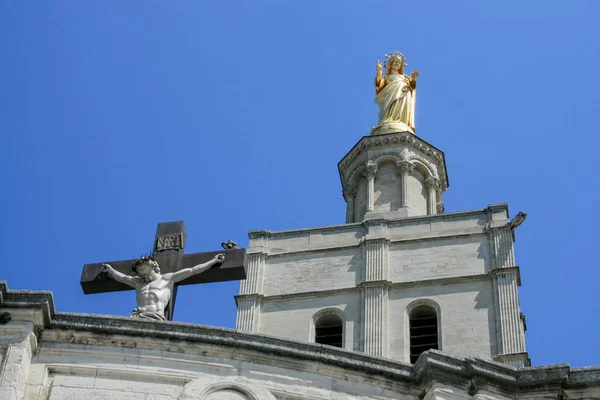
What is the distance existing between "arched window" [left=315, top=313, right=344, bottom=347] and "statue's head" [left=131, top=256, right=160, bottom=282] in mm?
25023

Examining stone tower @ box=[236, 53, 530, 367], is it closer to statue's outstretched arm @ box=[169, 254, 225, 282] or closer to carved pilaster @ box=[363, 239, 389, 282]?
carved pilaster @ box=[363, 239, 389, 282]

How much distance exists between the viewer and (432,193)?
5028 centimetres

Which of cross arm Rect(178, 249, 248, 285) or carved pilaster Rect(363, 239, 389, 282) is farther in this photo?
carved pilaster Rect(363, 239, 389, 282)

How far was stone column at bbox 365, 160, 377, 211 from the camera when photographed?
48906 mm

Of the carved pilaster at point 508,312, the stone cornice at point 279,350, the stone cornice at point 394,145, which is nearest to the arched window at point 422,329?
the carved pilaster at point 508,312

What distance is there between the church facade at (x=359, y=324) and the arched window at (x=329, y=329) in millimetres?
59

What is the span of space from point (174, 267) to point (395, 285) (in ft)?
85.7

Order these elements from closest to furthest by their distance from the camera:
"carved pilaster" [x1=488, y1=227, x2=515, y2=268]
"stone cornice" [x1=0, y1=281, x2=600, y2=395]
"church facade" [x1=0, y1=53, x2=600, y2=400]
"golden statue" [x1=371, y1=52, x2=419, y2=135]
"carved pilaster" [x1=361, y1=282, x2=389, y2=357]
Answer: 1. "stone cornice" [x1=0, y1=281, x2=600, y2=395]
2. "church facade" [x1=0, y1=53, x2=600, y2=400]
3. "carved pilaster" [x1=361, y1=282, x2=389, y2=357]
4. "carved pilaster" [x1=488, y1=227, x2=515, y2=268]
5. "golden statue" [x1=371, y1=52, x2=419, y2=135]

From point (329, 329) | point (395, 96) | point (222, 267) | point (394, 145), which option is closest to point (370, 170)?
point (394, 145)

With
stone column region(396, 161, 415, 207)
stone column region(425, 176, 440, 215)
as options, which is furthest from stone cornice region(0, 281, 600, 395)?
stone column region(425, 176, 440, 215)

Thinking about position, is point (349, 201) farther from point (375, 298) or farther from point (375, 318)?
point (375, 318)

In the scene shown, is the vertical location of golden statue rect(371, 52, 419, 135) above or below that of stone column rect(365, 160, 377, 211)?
above

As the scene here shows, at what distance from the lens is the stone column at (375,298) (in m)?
41.6

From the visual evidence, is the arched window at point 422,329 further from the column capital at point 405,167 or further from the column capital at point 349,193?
the column capital at point 349,193
